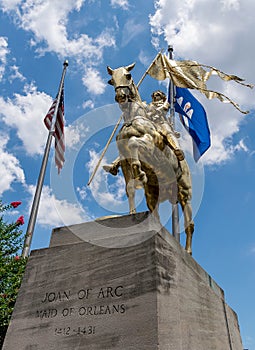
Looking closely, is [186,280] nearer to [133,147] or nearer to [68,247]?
[68,247]

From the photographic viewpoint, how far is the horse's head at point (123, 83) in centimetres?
694

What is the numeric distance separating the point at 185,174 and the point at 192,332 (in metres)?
3.75

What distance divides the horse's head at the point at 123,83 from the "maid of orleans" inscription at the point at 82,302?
3.95 metres

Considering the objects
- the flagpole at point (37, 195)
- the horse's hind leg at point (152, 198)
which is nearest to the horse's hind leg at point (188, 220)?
the horse's hind leg at point (152, 198)

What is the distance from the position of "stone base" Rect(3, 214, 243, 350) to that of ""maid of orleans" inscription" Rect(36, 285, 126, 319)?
0.01 m

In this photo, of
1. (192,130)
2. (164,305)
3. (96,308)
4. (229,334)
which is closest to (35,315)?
(96,308)

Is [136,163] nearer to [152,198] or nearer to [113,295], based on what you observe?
[152,198]

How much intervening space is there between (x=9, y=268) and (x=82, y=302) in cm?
627

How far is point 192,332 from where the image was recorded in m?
5.02

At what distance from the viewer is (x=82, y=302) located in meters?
4.83

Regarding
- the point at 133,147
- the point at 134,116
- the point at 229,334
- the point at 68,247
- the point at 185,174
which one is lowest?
the point at 229,334

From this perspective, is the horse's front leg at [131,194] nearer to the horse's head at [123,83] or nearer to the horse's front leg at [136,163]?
the horse's front leg at [136,163]

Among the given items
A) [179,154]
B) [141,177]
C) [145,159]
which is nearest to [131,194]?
[141,177]

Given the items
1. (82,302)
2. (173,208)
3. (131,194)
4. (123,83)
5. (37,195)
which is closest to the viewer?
(82,302)
